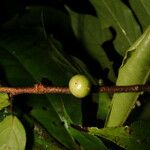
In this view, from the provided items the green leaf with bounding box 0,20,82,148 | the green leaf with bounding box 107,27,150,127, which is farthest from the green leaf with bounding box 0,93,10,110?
the green leaf with bounding box 107,27,150,127

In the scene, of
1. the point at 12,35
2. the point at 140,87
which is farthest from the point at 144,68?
the point at 12,35

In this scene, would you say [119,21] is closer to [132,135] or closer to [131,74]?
[131,74]

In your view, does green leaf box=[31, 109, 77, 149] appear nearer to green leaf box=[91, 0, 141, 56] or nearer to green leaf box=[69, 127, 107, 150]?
green leaf box=[69, 127, 107, 150]

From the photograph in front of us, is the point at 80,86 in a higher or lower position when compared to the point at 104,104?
higher

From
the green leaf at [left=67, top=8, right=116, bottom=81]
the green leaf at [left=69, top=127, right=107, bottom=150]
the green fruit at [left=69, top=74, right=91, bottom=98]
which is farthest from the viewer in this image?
the green leaf at [left=67, top=8, right=116, bottom=81]

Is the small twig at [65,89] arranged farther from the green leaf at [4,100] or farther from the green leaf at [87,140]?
the green leaf at [87,140]

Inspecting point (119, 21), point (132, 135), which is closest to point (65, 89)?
point (132, 135)
